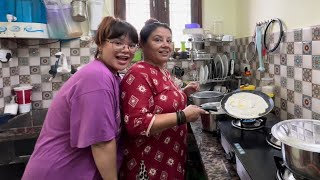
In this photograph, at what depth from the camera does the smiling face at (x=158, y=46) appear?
112cm

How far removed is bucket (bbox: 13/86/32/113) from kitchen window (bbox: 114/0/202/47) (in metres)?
1.08

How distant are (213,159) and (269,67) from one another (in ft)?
2.93

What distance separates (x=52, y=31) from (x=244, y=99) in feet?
5.32

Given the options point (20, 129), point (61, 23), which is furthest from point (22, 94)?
point (61, 23)

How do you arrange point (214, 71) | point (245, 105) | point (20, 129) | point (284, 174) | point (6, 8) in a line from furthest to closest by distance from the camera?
point (214, 71) < point (6, 8) < point (20, 129) < point (245, 105) < point (284, 174)

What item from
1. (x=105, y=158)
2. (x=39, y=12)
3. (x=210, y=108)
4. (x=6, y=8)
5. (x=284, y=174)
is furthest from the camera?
(x=39, y=12)

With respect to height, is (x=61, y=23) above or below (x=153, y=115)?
above

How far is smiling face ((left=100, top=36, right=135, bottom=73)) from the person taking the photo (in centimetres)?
97

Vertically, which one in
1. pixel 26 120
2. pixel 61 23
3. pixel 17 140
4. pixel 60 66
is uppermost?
pixel 61 23

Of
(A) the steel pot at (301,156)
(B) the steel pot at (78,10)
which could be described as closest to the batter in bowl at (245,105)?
(A) the steel pot at (301,156)

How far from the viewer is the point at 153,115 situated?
0.98m

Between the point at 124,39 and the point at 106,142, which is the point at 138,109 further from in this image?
the point at 124,39

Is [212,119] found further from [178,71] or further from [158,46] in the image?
[178,71]

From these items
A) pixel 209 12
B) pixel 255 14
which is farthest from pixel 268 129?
pixel 209 12
